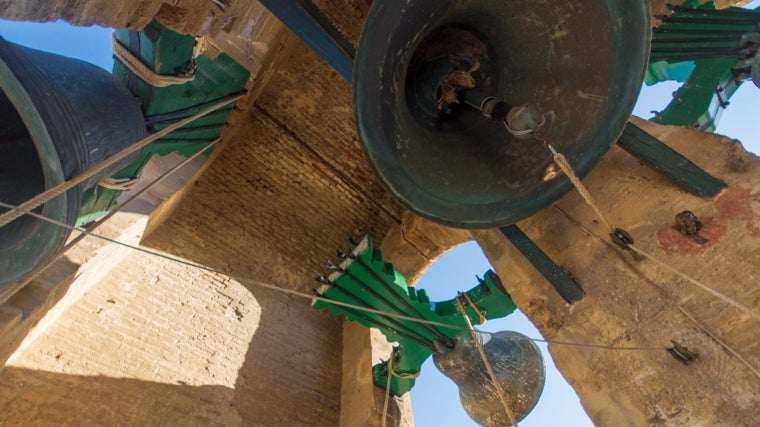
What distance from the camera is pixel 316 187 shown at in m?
5.37

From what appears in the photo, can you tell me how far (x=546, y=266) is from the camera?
2500 mm

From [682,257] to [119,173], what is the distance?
254cm

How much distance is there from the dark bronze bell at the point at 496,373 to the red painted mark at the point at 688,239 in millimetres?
958

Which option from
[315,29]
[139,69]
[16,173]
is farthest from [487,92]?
[16,173]

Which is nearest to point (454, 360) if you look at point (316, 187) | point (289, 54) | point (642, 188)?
point (642, 188)

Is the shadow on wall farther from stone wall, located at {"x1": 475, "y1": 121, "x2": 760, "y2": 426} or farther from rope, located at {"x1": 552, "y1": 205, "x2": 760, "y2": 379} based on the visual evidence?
rope, located at {"x1": 552, "y1": 205, "x2": 760, "y2": 379}

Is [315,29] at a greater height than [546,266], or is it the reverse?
[315,29]

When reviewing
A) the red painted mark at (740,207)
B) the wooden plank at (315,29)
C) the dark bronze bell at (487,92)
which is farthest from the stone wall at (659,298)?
the wooden plank at (315,29)

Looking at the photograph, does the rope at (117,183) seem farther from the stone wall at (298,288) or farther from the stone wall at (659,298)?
the stone wall at (659,298)

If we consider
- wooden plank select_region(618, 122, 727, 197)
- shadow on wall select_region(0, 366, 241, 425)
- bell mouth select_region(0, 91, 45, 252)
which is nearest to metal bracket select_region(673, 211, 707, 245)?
wooden plank select_region(618, 122, 727, 197)

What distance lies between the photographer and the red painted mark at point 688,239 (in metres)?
2.07

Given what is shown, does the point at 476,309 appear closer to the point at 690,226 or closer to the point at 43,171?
the point at 690,226

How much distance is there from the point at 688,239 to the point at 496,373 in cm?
126

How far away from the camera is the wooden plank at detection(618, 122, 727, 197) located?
2166 mm
